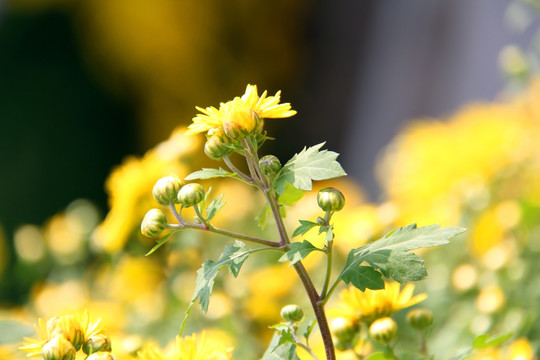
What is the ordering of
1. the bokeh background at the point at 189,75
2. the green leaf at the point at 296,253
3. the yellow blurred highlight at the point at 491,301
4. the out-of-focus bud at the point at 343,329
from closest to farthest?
the green leaf at the point at 296,253 < the out-of-focus bud at the point at 343,329 < the yellow blurred highlight at the point at 491,301 < the bokeh background at the point at 189,75

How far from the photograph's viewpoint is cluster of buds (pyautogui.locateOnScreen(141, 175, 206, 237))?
43 cm

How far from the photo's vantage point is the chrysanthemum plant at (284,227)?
0.40 m

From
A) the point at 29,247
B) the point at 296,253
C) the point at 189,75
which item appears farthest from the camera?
the point at 189,75

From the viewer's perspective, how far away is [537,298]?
0.80 meters

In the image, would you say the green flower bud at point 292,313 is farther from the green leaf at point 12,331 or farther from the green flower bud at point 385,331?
the green leaf at point 12,331

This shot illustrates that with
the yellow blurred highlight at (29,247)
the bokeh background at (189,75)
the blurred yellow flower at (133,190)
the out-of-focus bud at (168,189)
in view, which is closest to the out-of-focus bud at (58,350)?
the out-of-focus bud at (168,189)

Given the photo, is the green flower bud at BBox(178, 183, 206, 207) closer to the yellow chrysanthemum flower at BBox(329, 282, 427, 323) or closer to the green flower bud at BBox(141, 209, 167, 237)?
the green flower bud at BBox(141, 209, 167, 237)

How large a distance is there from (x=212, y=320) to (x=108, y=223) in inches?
7.8

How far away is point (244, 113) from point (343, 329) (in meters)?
0.18

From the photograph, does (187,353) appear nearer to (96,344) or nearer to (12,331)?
(96,344)

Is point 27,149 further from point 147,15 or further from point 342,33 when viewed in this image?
point 342,33

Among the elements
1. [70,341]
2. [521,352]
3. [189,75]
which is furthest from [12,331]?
[189,75]

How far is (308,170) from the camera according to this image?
0.40 metres

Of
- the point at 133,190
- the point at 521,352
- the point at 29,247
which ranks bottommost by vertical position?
the point at 521,352
